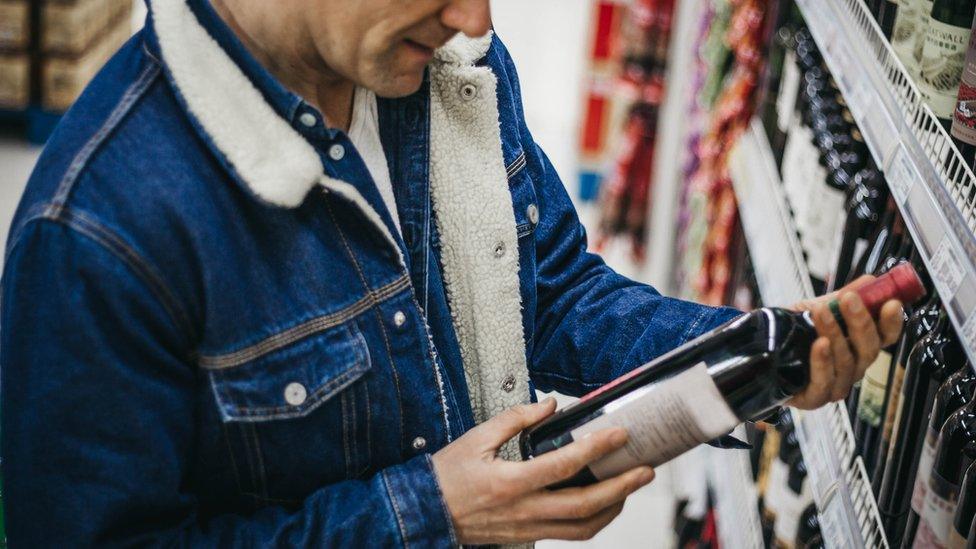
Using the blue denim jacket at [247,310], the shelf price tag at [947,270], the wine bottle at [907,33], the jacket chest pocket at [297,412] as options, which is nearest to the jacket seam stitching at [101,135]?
the blue denim jacket at [247,310]

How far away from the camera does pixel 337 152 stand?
1264 millimetres

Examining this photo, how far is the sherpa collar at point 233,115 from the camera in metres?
1.14

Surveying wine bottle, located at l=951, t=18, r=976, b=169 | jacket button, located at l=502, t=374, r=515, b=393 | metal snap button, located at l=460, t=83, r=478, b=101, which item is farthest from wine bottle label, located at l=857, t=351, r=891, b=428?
metal snap button, located at l=460, t=83, r=478, b=101

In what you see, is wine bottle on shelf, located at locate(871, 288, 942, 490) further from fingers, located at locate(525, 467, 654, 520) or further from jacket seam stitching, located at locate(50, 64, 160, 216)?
jacket seam stitching, located at locate(50, 64, 160, 216)

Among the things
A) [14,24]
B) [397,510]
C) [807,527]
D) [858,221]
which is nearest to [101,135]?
[397,510]

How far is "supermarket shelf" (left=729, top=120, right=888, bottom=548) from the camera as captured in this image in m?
1.52

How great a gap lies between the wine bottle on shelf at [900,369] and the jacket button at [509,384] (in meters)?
0.56

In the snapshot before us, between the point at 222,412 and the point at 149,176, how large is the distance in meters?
0.26

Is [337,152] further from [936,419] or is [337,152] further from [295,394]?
[936,419]

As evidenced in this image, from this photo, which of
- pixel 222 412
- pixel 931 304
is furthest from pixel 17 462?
pixel 931 304

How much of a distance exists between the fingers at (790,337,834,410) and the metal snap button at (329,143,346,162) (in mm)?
555

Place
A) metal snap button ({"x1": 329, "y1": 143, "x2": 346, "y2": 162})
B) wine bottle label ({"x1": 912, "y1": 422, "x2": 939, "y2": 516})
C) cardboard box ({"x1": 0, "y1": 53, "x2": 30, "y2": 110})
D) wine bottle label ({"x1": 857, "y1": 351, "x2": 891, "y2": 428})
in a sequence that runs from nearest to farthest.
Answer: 1. metal snap button ({"x1": 329, "y1": 143, "x2": 346, "y2": 162})
2. wine bottle label ({"x1": 912, "y1": 422, "x2": 939, "y2": 516})
3. wine bottle label ({"x1": 857, "y1": 351, "x2": 891, "y2": 428})
4. cardboard box ({"x1": 0, "y1": 53, "x2": 30, "y2": 110})

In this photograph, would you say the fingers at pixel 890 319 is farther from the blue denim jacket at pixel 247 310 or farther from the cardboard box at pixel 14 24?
the cardboard box at pixel 14 24

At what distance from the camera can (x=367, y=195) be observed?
129cm
